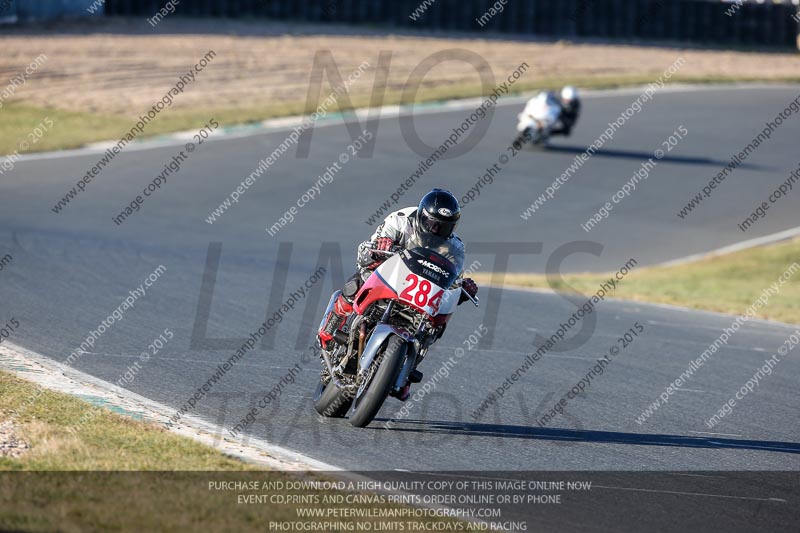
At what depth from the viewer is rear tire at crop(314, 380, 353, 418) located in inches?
298

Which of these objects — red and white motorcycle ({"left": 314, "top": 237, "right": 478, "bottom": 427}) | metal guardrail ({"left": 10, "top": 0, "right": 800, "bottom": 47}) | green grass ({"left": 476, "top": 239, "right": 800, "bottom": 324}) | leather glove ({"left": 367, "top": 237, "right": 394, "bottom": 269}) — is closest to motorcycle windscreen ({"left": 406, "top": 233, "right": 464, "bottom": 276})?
red and white motorcycle ({"left": 314, "top": 237, "right": 478, "bottom": 427})

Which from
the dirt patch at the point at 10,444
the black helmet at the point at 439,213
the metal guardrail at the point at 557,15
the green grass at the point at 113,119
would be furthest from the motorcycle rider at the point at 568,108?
the dirt patch at the point at 10,444

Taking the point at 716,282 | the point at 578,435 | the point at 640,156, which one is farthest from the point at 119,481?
the point at 640,156

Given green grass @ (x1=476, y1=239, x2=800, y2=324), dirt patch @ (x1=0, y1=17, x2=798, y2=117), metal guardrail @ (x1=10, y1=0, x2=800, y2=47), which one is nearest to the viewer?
green grass @ (x1=476, y1=239, x2=800, y2=324)

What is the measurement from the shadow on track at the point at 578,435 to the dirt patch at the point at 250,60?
22.9 m

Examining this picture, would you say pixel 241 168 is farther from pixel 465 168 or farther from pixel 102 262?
pixel 102 262

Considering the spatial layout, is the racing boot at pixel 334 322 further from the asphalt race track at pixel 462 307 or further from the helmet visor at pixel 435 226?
the helmet visor at pixel 435 226

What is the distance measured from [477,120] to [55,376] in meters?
24.4

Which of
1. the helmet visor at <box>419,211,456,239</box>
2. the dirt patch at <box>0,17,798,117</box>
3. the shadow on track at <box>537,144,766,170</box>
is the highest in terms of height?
the helmet visor at <box>419,211,456,239</box>

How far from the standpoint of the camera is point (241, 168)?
24.5m

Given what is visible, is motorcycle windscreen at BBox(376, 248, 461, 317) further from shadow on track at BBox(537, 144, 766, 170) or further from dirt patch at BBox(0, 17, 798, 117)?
dirt patch at BBox(0, 17, 798, 117)

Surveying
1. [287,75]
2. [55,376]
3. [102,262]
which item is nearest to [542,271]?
[102,262]

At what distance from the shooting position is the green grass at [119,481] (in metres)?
4.89

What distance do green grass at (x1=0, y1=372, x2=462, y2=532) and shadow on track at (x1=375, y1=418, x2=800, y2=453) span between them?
6.20 ft
